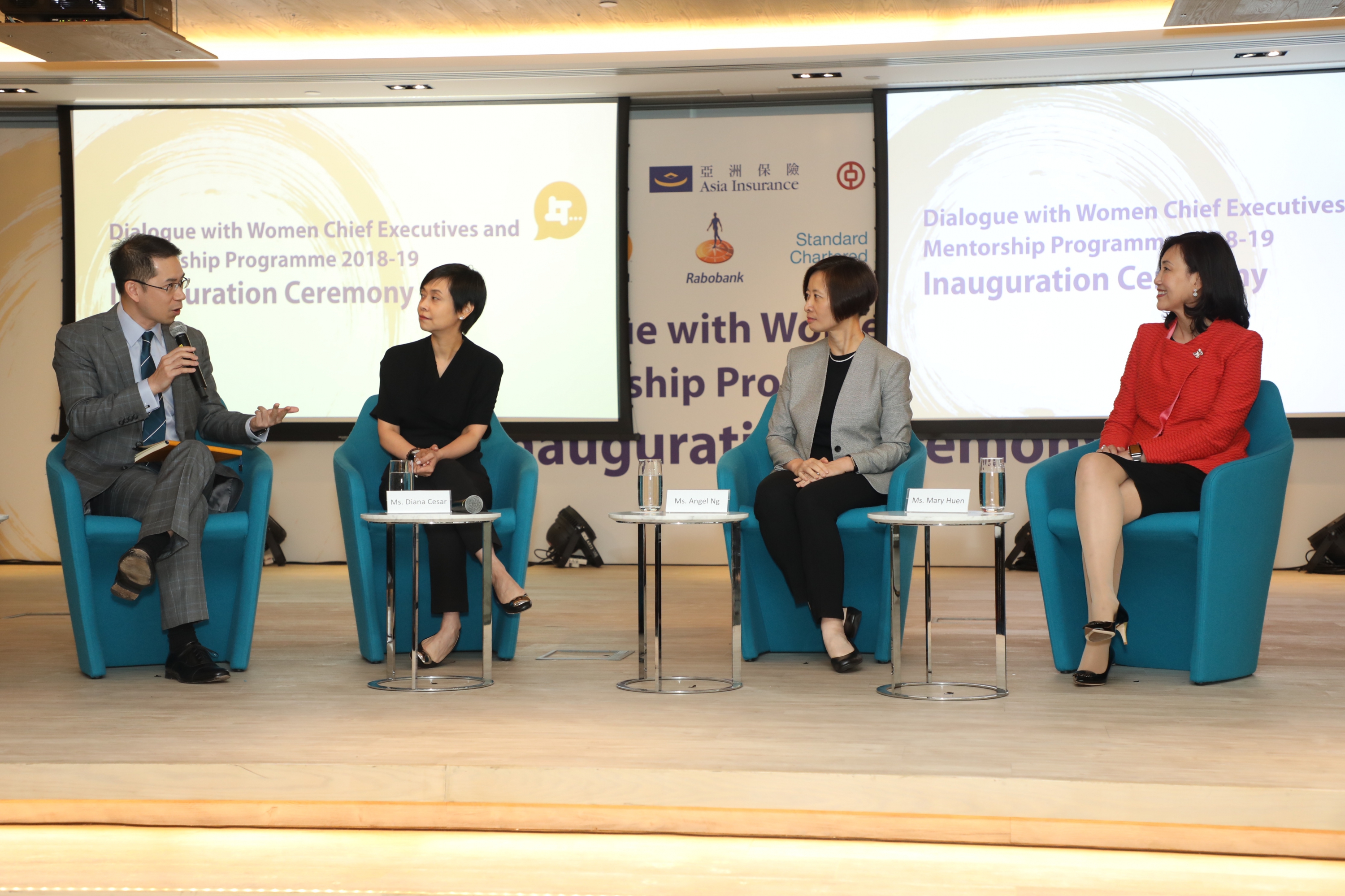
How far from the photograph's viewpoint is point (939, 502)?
2.99 meters

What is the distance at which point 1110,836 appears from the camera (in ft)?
6.82

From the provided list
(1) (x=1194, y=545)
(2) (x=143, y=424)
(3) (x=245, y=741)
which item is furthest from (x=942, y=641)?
(2) (x=143, y=424)

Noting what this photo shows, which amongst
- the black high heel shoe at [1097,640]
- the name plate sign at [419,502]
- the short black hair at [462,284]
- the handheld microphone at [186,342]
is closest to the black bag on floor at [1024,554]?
the black high heel shoe at [1097,640]

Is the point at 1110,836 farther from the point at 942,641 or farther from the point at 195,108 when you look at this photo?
the point at 195,108

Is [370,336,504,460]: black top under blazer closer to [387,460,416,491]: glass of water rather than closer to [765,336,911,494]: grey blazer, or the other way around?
[387,460,416,491]: glass of water

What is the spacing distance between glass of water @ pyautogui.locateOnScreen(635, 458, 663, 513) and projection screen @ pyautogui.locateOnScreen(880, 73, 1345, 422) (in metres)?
3.01

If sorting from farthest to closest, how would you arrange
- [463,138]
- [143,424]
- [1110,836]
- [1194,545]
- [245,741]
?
1. [463,138]
2. [143,424]
3. [1194,545]
4. [245,741]
5. [1110,836]

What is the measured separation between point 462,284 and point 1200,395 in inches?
86.3

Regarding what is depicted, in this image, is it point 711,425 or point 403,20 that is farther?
point 711,425

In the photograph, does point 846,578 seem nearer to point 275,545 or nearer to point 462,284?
point 462,284

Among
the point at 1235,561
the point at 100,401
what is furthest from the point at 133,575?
the point at 1235,561

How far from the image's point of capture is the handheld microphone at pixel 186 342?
355 centimetres

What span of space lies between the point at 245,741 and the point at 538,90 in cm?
421

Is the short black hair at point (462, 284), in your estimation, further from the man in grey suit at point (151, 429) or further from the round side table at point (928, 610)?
the round side table at point (928, 610)
